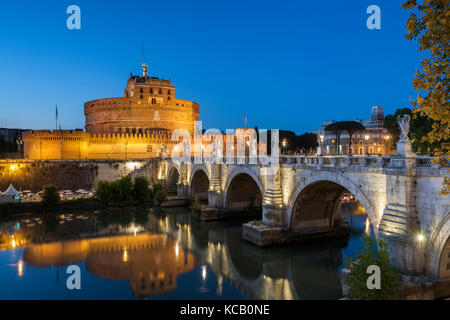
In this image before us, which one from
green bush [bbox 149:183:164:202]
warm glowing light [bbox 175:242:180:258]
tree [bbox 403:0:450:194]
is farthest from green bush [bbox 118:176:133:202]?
tree [bbox 403:0:450:194]

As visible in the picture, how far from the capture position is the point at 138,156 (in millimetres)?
52219

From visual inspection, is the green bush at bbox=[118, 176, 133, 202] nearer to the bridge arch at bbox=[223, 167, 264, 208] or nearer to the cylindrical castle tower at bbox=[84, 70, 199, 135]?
the bridge arch at bbox=[223, 167, 264, 208]

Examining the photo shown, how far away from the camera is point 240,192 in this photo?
26547mm

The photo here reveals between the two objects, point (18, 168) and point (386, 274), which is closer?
point (386, 274)

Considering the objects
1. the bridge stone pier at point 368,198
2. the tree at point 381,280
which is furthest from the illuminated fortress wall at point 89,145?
the tree at point 381,280

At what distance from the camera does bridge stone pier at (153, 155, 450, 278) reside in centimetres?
1018

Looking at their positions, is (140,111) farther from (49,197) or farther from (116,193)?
(49,197)

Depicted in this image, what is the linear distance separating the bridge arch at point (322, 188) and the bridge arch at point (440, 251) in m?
3.31

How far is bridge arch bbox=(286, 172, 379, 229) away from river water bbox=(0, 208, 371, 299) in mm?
1903

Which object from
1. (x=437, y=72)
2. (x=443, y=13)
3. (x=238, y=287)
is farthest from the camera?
(x=238, y=287)

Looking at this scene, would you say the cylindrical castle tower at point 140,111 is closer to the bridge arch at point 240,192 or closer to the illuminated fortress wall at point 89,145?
the illuminated fortress wall at point 89,145
